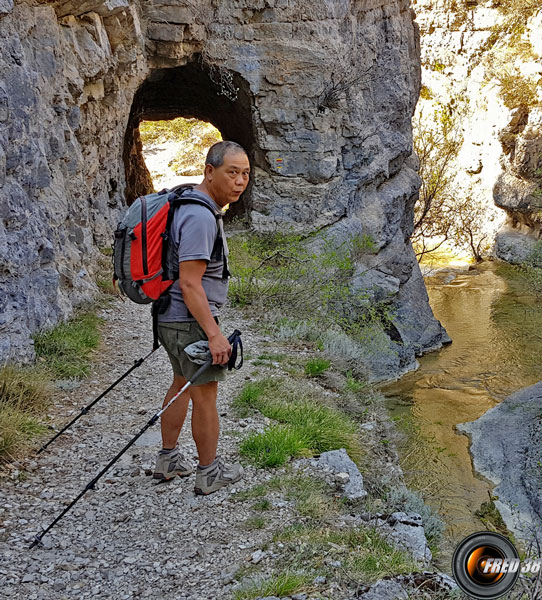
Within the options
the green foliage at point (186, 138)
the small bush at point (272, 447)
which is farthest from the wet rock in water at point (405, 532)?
the green foliage at point (186, 138)

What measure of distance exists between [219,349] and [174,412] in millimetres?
729

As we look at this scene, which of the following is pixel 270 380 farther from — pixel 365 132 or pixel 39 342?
pixel 365 132

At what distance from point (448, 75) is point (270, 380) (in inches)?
912

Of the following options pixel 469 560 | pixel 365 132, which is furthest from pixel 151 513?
pixel 365 132

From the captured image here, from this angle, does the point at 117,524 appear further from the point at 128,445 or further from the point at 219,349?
the point at 219,349

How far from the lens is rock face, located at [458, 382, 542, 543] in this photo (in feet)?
23.7

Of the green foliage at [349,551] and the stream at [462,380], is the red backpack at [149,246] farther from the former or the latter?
the stream at [462,380]

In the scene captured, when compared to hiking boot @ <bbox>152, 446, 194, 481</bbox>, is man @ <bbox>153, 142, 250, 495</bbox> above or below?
above

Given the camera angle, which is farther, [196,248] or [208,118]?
[208,118]

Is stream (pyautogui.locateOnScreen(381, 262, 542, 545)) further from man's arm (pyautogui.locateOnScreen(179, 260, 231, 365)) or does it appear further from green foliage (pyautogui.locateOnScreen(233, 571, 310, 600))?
man's arm (pyautogui.locateOnScreen(179, 260, 231, 365))

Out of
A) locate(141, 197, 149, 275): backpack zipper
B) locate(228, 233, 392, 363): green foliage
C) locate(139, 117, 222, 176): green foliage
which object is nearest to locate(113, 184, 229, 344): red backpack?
locate(141, 197, 149, 275): backpack zipper

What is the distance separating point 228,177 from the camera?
3121 millimetres

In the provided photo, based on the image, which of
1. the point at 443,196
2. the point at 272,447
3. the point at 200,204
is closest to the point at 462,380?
the point at 272,447

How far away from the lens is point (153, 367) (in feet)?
19.9
